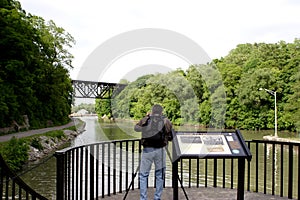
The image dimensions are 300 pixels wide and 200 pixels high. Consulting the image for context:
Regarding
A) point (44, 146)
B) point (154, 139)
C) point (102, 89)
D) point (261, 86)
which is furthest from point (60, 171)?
point (261, 86)

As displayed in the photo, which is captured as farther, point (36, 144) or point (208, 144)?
point (36, 144)

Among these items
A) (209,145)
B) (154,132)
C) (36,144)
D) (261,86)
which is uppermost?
(261,86)

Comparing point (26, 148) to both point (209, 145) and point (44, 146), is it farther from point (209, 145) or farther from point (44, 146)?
point (209, 145)

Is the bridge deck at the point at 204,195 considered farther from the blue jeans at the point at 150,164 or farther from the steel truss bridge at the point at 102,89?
the steel truss bridge at the point at 102,89

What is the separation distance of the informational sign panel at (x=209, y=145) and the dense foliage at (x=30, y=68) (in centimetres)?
1788

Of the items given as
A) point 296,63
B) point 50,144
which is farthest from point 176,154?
point 296,63

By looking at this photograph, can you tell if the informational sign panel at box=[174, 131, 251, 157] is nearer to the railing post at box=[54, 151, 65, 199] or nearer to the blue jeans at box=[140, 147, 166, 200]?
the blue jeans at box=[140, 147, 166, 200]

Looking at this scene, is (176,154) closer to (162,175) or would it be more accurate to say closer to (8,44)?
(162,175)

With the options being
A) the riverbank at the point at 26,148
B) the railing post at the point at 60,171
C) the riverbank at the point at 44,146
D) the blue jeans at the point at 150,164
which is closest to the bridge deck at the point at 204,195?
the blue jeans at the point at 150,164

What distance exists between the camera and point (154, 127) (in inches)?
180

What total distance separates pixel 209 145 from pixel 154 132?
2.26 ft

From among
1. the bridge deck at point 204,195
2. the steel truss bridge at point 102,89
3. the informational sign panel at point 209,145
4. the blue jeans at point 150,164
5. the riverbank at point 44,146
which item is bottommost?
the riverbank at point 44,146

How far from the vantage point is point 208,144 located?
4.70 metres

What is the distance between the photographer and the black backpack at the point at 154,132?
14.9ft
